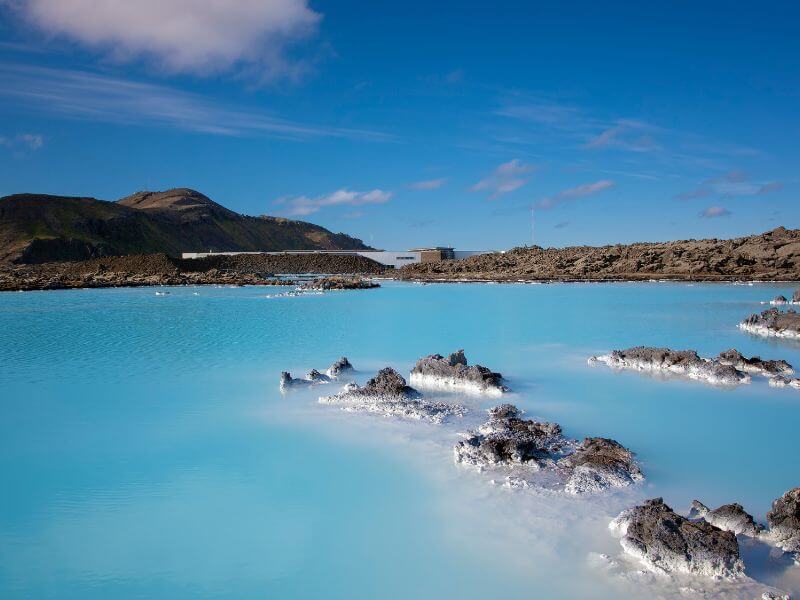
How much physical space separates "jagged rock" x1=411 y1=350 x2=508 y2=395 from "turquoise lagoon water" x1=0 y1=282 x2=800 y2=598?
491 mm

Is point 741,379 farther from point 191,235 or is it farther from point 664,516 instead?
point 191,235

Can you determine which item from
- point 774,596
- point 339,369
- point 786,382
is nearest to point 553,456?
point 774,596

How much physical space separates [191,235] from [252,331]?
97526mm

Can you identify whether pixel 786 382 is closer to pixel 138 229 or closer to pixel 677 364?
pixel 677 364

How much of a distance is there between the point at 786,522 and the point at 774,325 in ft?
39.6

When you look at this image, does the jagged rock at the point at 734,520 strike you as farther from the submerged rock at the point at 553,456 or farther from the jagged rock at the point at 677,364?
the jagged rock at the point at 677,364

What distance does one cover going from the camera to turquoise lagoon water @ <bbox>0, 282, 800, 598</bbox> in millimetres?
3750

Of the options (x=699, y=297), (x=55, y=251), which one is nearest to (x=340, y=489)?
(x=699, y=297)

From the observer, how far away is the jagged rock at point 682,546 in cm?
362

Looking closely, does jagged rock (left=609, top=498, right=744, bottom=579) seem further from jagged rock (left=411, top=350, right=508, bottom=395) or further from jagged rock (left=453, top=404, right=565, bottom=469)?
jagged rock (left=411, top=350, right=508, bottom=395)

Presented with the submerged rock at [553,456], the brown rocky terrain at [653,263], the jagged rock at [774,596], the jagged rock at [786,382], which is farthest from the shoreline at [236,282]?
the jagged rock at [774,596]

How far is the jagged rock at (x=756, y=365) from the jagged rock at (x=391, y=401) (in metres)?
5.03

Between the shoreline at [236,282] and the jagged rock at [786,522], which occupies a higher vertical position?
the shoreline at [236,282]

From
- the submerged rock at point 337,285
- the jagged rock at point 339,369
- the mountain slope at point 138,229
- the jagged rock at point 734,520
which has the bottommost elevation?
the jagged rock at point 734,520
